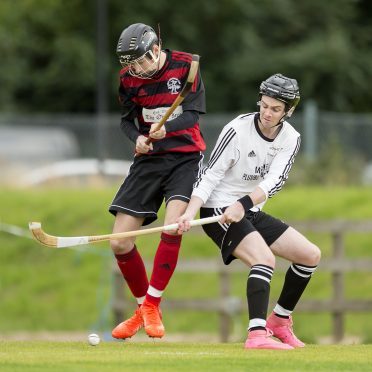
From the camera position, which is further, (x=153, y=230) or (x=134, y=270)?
(x=134, y=270)

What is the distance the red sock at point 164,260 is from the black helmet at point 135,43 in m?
1.35

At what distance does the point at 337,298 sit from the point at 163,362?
748 cm

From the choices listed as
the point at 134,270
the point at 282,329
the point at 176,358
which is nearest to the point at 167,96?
the point at 134,270

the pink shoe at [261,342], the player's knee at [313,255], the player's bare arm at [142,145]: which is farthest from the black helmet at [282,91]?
the pink shoe at [261,342]

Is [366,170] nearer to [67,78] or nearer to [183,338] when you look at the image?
[183,338]

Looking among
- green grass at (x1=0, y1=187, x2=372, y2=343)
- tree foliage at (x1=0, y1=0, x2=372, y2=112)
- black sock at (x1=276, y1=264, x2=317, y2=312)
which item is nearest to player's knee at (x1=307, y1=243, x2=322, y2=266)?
black sock at (x1=276, y1=264, x2=317, y2=312)

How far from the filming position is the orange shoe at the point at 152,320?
9.81m

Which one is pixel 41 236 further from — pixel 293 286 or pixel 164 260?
pixel 293 286

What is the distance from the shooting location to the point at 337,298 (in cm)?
1550

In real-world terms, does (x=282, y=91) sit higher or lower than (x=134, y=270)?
higher

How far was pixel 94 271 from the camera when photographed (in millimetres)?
19281

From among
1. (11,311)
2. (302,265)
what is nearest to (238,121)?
(302,265)

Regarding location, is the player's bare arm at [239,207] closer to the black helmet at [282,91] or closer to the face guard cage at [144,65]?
the black helmet at [282,91]

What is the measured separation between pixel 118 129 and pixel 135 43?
15707 millimetres
